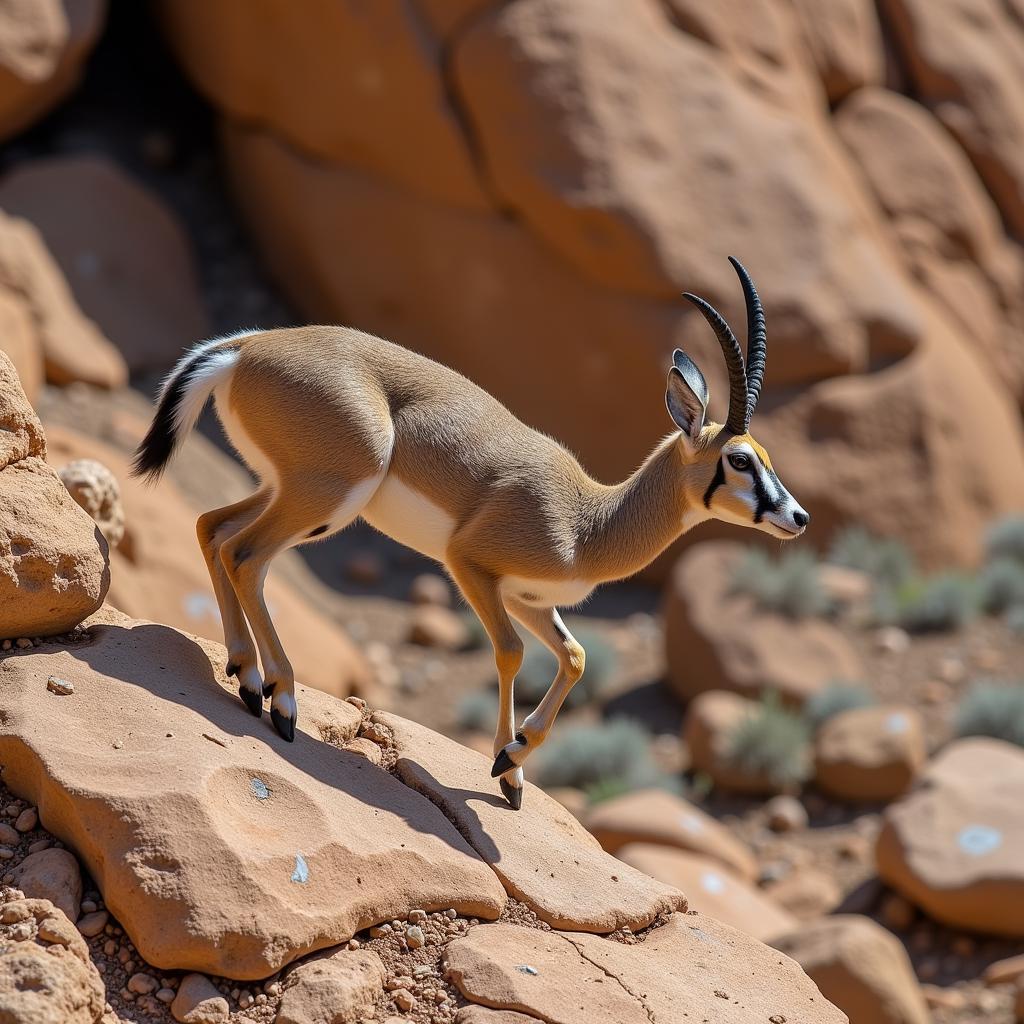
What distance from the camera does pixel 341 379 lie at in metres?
5.26

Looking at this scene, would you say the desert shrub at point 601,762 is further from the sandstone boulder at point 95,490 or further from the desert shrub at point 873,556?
the sandstone boulder at point 95,490

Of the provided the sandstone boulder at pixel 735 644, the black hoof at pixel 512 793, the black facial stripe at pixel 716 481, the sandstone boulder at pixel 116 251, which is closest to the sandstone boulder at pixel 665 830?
the sandstone boulder at pixel 735 644

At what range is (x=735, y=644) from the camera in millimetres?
12953

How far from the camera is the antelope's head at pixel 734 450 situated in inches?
212

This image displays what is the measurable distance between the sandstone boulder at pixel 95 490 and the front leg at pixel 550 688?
202cm

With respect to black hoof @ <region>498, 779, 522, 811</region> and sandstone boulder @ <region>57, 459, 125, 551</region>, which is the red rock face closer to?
sandstone boulder @ <region>57, 459, 125, 551</region>

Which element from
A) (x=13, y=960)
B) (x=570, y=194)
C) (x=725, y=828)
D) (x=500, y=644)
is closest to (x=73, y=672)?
(x=13, y=960)

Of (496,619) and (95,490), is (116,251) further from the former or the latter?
(496,619)

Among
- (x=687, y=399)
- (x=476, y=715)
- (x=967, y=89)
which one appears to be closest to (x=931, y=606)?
(x=476, y=715)

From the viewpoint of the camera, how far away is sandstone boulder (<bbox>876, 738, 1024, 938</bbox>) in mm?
9500

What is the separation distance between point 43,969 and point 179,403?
228 centimetres

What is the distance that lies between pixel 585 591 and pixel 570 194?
9.49 meters

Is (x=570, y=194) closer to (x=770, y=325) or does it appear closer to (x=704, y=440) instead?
(x=770, y=325)

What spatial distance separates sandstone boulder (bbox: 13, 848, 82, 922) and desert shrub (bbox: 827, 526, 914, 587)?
39.2ft
